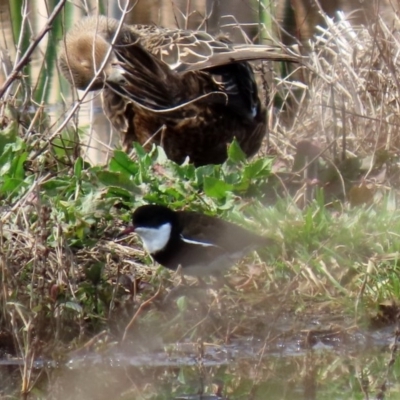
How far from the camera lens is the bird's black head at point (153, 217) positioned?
5266 mm

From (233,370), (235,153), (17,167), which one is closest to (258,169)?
(235,153)

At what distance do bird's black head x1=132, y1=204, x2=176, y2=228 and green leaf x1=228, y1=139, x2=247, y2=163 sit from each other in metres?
1.21

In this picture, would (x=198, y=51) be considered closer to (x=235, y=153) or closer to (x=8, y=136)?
(x=235, y=153)

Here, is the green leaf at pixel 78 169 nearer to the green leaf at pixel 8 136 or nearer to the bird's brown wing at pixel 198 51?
the green leaf at pixel 8 136

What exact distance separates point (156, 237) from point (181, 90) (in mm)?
1477

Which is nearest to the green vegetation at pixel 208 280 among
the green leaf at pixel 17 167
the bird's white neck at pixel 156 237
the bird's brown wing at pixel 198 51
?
the green leaf at pixel 17 167

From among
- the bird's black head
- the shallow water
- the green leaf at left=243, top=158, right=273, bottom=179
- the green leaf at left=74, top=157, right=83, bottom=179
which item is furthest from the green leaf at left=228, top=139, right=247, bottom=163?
the shallow water

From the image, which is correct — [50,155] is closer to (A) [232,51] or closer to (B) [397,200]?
(A) [232,51]

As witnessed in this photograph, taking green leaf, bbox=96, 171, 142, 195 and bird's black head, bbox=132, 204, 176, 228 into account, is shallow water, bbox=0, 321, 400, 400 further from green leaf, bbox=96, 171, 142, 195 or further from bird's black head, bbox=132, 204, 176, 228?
green leaf, bbox=96, 171, 142, 195

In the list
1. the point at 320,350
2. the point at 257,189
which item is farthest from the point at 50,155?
the point at 320,350

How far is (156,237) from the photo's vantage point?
17.1 ft

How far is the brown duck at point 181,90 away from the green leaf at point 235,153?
33 cm

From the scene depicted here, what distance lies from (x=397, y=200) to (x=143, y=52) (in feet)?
5.26

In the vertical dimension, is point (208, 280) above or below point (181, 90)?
below
